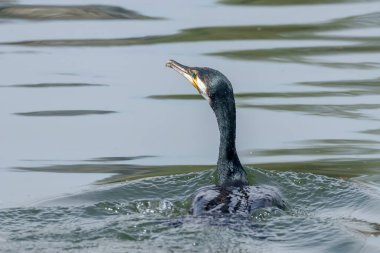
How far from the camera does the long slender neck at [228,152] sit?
10.8 metres

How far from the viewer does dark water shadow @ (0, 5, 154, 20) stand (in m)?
15.7

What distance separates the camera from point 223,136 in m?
11.0

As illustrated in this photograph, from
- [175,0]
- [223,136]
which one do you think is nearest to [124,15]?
[175,0]

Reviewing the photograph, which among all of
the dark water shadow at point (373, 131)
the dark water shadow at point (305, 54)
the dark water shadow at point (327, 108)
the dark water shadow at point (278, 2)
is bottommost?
the dark water shadow at point (373, 131)

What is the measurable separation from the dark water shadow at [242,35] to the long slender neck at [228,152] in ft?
12.3

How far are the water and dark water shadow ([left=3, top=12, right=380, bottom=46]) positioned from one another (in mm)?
23

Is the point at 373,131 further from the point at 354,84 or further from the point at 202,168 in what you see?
the point at 202,168

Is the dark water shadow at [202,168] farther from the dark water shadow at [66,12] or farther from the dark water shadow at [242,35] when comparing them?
the dark water shadow at [66,12]

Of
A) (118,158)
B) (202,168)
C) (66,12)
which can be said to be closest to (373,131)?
(202,168)

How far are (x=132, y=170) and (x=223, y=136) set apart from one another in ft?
2.86

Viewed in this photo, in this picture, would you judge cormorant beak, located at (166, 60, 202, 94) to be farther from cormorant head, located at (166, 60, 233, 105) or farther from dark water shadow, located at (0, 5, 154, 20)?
dark water shadow, located at (0, 5, 154, 20)

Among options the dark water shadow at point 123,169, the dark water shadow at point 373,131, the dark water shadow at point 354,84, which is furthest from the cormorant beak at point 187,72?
the dark water shadow at point 354,84

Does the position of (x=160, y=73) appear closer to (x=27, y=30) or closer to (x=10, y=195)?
(x=27, y=30)

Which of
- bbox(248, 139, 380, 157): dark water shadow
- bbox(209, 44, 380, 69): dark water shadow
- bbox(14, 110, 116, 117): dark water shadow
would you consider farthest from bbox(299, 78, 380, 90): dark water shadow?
bbox(14, 110, 116, 117): dark water shadow
